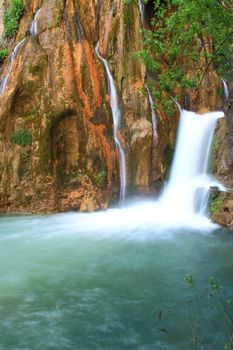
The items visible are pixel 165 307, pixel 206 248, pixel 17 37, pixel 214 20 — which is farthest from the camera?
pixel 17 37

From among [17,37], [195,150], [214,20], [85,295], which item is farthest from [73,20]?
[85,295]

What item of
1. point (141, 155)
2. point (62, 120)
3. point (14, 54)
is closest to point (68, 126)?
point (62, 120)

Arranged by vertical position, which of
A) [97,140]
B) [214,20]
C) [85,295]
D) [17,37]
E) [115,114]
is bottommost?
[85,295]

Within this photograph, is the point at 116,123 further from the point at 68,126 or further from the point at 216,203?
the point at 216,203

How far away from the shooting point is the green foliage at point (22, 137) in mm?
12164

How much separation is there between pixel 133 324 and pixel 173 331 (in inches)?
20.6

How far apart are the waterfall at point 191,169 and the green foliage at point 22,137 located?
456 cm

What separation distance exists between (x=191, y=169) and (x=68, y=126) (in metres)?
4.15

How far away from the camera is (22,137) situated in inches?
480

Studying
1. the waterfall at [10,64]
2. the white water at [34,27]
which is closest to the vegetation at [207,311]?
the waterfall at [10,64]

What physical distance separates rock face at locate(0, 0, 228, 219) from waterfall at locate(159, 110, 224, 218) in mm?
416

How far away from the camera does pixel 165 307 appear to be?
221 inches

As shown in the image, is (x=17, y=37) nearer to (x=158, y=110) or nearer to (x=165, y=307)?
(x=158, y=110)

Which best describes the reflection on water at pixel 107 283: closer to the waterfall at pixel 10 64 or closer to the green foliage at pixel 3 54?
the waterfall at pixel 10 64
